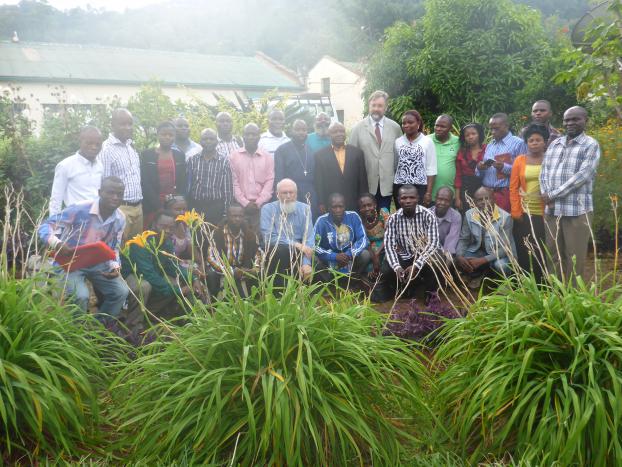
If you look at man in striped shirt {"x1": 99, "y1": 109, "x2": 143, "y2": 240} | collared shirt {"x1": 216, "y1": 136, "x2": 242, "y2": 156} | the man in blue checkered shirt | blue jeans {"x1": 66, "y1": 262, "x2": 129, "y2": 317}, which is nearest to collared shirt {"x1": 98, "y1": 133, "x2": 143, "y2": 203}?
man in striped shirt {"x1": 99, "y1": 109, "x2": 143, "y2": 240}

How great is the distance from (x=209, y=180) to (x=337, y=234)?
1.48 m

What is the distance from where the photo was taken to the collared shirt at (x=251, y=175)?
7.01 meters

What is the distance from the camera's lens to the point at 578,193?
5930mm

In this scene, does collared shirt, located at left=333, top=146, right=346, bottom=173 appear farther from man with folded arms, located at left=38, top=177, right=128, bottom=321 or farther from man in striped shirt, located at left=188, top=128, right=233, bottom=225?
man with folded arms, located at left=38, top=177, right=128, bottom=321

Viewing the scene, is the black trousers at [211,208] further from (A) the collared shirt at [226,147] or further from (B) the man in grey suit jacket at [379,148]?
(B) the man in grey suit jacket at [379,148]

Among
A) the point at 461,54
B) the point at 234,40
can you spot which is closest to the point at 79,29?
the point at 234,40

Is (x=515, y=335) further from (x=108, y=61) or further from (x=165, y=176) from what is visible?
(x=108, y=61)

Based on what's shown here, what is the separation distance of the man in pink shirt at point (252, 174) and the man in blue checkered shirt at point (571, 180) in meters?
2.86

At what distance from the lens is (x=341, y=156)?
7.22 metres

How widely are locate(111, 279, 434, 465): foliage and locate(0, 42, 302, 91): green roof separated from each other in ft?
84.3

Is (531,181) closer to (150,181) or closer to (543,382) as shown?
(543,382)

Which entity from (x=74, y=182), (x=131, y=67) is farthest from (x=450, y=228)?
(x=131, y=67)

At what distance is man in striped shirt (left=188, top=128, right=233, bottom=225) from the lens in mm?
6836

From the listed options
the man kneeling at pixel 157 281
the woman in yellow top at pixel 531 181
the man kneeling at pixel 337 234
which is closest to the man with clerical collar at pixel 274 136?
the man kneeling at pixel 337 234
